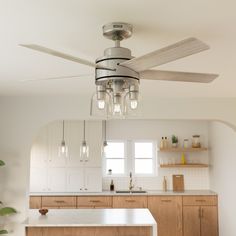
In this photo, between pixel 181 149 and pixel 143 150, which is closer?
pixel 181 149

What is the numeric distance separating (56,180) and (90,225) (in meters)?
2.80

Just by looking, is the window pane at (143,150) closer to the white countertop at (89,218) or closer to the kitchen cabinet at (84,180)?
the kitchen cabinet at (84,180)

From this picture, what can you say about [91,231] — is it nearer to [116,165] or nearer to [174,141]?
[116,165]

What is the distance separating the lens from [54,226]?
3.91m

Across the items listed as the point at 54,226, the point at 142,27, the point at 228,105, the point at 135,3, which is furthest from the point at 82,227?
the point at 135,3

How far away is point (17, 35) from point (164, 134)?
16.8 ft

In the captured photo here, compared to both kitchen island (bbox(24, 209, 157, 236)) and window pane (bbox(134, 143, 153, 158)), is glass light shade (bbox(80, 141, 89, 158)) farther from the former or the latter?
kitchen island (bbox(24, 209, 157, 236))

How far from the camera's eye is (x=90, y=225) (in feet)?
12.7

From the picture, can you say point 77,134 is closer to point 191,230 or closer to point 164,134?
point 164,134

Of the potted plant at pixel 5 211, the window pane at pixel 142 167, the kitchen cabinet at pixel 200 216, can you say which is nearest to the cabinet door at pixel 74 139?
the window pane at pixel 142 167

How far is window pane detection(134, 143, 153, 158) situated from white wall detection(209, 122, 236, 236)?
128 cm

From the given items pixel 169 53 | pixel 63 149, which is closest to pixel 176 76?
pixel 169 53

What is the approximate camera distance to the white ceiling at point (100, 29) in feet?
5.86

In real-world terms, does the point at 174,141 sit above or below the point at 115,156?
above
